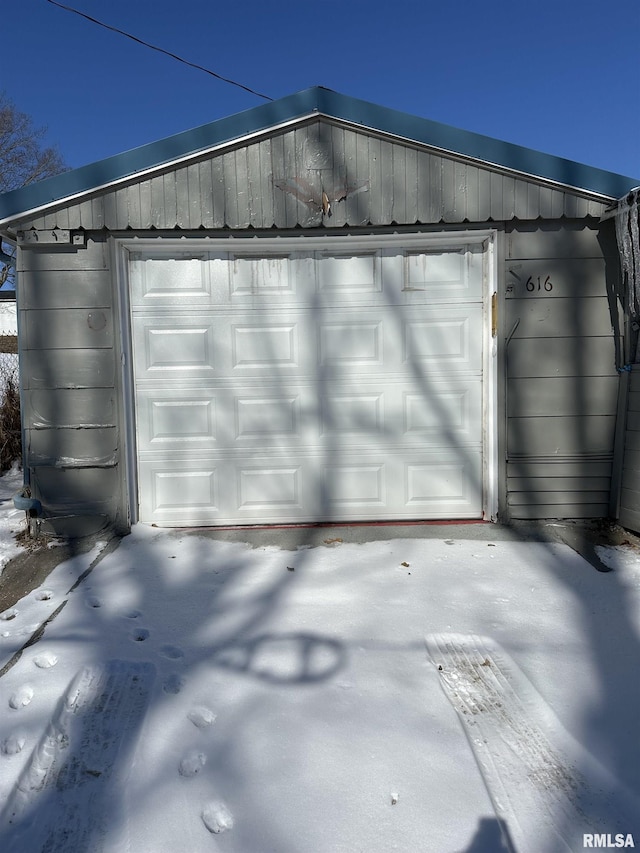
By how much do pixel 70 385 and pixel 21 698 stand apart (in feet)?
7.55

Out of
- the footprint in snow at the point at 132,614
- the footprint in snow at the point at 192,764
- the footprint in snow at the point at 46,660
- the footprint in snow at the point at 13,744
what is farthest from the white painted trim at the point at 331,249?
the footprint in snow at the point at 192,764

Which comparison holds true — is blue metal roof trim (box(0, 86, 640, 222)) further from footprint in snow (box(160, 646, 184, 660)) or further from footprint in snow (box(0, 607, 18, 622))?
footprint in snow (box(160, 646, 184, 660))

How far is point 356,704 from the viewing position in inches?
87.7

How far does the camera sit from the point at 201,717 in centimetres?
215

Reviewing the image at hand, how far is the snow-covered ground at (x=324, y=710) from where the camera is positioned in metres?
1.71

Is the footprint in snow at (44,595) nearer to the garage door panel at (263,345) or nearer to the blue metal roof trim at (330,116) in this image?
the garage door panel at (263,345)

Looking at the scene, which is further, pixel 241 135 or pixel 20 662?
pixel 241 135

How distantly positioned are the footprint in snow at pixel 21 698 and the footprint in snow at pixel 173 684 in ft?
1.70

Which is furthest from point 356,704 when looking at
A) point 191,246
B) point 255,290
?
point 191,246

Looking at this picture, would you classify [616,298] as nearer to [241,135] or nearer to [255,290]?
[255,290]

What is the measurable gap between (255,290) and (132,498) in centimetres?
178

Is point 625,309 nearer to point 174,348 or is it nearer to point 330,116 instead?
point 330,116

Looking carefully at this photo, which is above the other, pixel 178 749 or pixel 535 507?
pixel 535 507

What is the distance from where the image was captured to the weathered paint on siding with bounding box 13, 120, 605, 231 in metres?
3.94
